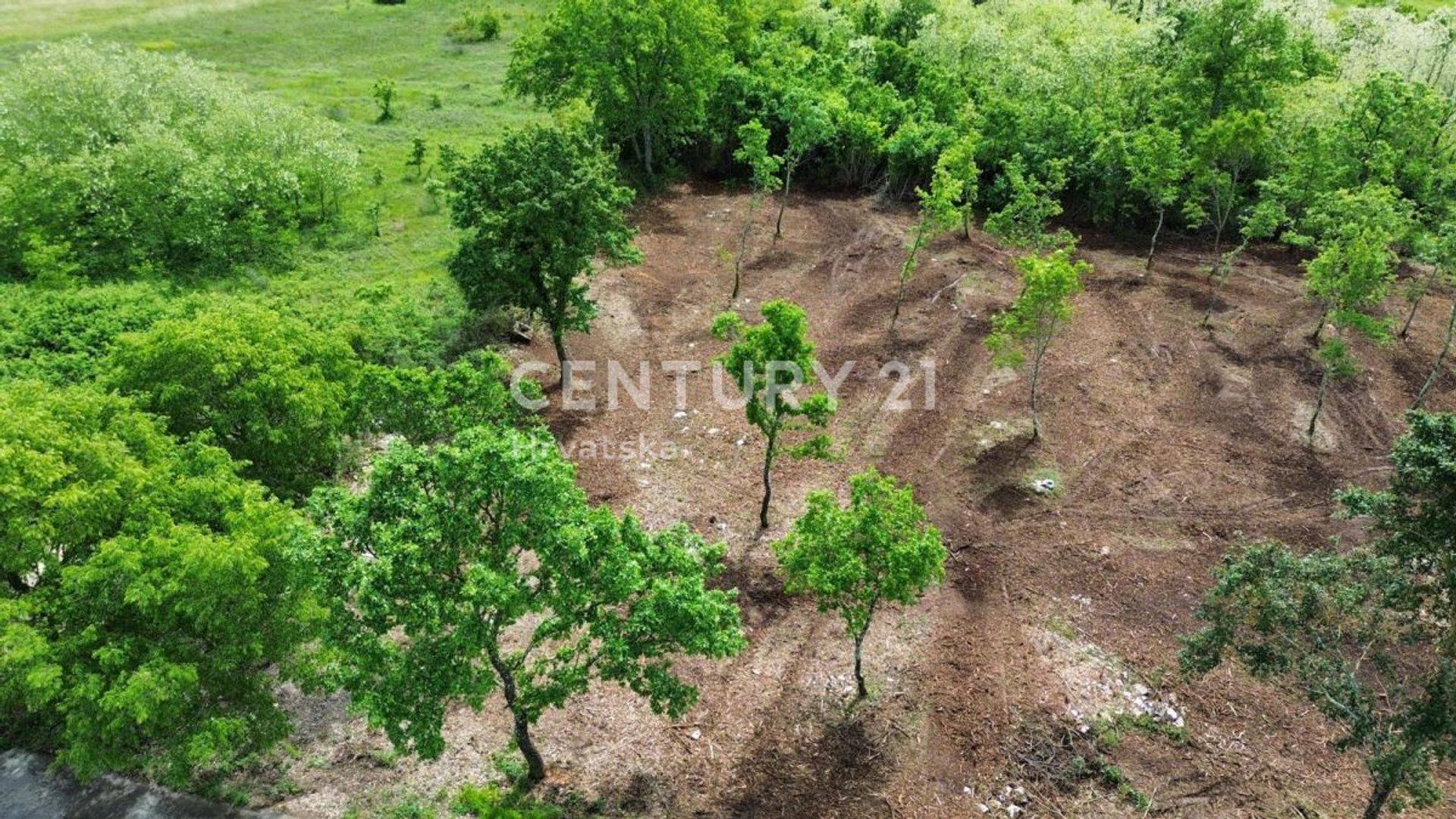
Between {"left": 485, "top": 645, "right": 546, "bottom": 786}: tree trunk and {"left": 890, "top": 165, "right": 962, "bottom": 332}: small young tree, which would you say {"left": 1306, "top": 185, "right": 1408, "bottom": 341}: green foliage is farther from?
{"left": 485, "top": 645, "right": 546, "bottom": 786}: tree trunk

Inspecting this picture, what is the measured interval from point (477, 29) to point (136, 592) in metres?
68.2

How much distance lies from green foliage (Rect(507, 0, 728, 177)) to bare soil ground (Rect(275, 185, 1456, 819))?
8.31 metres

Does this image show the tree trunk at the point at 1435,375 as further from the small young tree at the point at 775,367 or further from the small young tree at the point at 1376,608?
the small young tree at the point at 775,367

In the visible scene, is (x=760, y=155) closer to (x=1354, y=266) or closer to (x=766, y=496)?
(x=766, y=496)

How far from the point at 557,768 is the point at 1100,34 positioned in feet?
165

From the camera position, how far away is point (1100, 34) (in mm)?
50094

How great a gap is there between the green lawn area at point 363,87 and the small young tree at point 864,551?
57.8 feet

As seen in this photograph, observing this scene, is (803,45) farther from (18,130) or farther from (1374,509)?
(1374,509)

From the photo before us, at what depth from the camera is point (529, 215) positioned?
26.6 meters

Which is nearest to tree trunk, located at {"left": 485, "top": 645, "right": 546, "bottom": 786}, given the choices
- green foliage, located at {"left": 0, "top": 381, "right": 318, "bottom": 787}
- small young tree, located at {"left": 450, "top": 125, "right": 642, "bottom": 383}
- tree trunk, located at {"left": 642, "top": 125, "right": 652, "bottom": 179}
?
green foliage, located at {"left": 0, "top": 381, "right": 318, "bottom": 787}

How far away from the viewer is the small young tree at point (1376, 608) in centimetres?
1282

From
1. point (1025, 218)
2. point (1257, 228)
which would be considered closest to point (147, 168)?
point (1025, 218)

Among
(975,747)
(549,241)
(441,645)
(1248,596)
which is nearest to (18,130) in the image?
(549,241)

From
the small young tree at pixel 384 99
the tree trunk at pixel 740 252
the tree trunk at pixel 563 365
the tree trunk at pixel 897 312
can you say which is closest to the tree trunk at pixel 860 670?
the tree trunk at pixel 563 365
